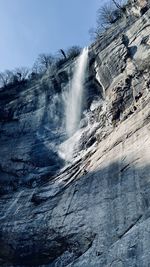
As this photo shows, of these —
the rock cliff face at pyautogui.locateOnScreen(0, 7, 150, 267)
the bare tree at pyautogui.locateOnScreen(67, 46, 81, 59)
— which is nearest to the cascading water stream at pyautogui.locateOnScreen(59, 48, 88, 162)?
the rock cliff face at pyautogui.locateOnScreen(0, 7, 150, 267)

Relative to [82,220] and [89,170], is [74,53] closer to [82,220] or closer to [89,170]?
[89,170]

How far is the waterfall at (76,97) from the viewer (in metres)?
26.4

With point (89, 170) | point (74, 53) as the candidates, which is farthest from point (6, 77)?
point (89, 170)

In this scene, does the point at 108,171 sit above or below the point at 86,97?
below

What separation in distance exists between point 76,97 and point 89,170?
349 inches

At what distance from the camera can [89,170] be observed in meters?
20.2

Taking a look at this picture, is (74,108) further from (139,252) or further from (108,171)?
(139,252)

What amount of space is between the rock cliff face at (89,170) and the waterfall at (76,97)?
47 centimetres

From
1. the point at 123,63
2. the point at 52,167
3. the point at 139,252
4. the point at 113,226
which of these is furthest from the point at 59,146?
the point at 139,252

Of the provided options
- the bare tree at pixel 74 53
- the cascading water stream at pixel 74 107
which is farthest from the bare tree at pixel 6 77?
the cascading water stream at pixel 74 107

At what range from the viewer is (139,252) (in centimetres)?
1477

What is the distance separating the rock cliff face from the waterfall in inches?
18.7

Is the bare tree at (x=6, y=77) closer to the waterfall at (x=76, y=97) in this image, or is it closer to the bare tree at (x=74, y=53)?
the bare tree at (x=74, y=53)

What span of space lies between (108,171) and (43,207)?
3.40m
